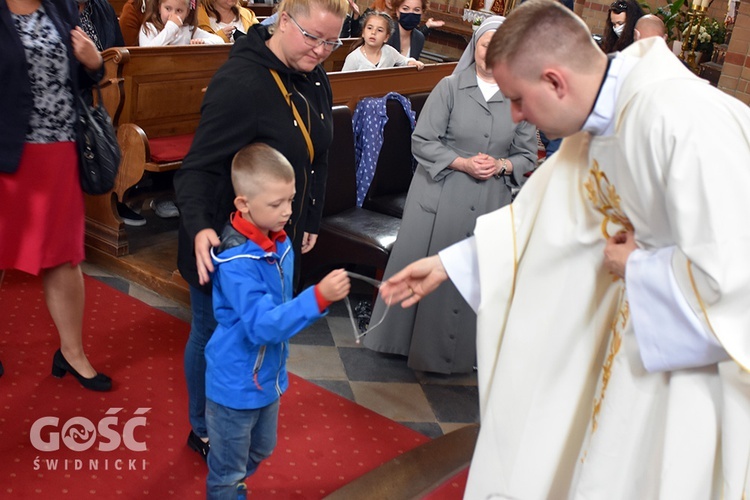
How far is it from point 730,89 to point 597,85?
4068 millimetres

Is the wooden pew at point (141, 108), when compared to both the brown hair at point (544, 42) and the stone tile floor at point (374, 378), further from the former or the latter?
the brown hair at point (544, 42)

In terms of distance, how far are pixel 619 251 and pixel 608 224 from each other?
143 mm

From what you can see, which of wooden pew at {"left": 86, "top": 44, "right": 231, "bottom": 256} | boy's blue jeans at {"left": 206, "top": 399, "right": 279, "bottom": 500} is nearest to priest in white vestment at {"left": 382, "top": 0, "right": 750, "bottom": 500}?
boy's blue jeans at {"left": 206, "top": 399, "right": 279, "bottom": 500}

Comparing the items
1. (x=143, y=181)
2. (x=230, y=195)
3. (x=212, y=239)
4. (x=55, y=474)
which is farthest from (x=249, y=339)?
(x=143, y=181)

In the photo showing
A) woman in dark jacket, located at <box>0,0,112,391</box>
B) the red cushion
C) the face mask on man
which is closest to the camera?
woman in dark jacket, located at <box>0,0,112,391</box>

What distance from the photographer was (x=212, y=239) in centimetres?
254

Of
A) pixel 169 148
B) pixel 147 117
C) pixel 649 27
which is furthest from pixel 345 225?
pixel 649 27

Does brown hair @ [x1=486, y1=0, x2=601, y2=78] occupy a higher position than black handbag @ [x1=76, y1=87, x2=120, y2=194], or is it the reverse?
brown hair @ [x1=486, y1=0, x2=601, y2=78]

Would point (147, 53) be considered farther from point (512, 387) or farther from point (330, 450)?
point (512, 387)

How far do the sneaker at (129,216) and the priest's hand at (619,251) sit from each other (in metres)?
3.94

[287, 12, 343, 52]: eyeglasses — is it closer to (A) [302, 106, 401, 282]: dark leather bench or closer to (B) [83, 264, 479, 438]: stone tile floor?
(B) [83, 264, 479, 438]: stone tile floor

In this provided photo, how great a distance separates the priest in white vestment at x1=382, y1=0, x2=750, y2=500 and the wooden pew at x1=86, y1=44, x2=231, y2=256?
2908mm

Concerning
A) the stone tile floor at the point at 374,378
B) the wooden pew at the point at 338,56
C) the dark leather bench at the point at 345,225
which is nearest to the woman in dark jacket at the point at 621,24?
the wooden pew at the point at 338,56

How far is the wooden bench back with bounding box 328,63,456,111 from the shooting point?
5469 mm
